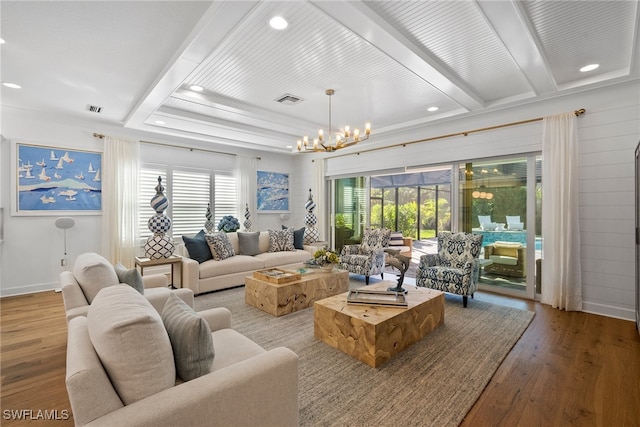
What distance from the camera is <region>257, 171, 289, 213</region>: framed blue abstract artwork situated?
7121mm

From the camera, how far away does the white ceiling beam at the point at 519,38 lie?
84.7 inches

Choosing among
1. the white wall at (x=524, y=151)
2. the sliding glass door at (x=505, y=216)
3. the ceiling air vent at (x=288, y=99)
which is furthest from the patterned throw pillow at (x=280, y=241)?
the sliding glass door at (x=505, y=216)

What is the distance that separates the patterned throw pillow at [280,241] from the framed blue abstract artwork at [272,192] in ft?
5.13

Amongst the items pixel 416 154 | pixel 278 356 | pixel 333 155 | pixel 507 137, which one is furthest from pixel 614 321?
pixel 333 155

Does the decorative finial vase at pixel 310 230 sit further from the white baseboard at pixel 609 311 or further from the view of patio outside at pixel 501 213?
the white baseboard at pixel 609 311

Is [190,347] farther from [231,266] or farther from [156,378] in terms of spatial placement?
[231,266]

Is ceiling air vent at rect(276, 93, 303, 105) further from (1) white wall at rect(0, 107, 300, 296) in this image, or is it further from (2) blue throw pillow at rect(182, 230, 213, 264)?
(1) white wall at rect(0, 107, 300, 296)

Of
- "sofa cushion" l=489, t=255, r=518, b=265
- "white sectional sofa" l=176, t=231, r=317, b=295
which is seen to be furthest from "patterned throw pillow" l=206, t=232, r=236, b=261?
"sofa cushion" l=489, t=255, r=518, b=265

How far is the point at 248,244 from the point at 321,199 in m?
2.32

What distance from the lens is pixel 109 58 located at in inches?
115

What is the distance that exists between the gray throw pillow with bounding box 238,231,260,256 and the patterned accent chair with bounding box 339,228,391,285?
62.1 inches

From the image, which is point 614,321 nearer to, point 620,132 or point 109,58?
point 620,132

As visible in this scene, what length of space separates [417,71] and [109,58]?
3159mm

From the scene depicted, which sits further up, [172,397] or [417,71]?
[417,71]
